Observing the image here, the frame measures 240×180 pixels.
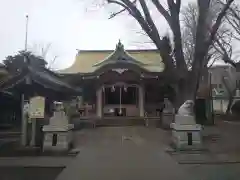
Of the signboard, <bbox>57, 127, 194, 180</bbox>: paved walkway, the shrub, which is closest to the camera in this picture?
<bbox>57, 127, 194, 180</bbox>: paved walkway

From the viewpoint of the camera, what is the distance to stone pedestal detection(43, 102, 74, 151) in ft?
41.1

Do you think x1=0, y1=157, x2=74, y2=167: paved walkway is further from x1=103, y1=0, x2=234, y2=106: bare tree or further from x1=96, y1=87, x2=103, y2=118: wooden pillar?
x1=96, y1=87, x2=103, y2=118: wooden pillar

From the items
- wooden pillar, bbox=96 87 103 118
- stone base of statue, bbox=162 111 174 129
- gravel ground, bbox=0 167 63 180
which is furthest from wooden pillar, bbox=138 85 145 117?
gravel ground, bbox=0 167 63 180

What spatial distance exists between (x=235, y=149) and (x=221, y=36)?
631 inches

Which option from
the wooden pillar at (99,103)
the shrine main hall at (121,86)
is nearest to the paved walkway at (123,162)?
the wooden pillar at (99,103)

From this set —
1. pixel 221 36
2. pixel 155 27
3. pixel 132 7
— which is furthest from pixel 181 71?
pixel 221 36

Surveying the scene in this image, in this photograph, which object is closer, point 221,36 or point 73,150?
point 73,150

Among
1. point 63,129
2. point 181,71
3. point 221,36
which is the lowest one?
point 63,129

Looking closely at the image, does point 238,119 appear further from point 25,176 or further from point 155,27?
point 25,176

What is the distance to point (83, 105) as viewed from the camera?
2767cm

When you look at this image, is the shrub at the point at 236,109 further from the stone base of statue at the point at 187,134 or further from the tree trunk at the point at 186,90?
the stone base of statue at the point at 187,134

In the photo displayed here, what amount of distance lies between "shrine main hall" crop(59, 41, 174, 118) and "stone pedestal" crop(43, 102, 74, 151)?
42.8 ft

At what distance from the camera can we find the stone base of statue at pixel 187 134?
503 inches

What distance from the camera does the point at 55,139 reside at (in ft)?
41.6
